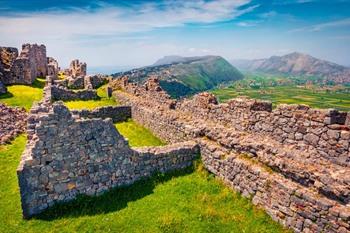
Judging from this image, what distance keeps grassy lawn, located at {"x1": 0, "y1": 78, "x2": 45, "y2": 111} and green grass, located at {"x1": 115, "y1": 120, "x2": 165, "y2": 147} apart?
991 centimetres

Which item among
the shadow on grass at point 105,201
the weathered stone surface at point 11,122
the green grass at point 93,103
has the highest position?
the green grass at point 93,103

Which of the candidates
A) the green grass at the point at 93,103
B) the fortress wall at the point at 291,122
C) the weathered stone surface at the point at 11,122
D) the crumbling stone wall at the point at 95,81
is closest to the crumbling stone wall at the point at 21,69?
the crumbling stone wall at the point at 95,81

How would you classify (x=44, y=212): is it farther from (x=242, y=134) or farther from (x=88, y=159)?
(x=242, y=134)

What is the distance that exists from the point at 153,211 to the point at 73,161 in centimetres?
395

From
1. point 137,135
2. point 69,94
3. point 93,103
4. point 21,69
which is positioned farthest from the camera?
point 21,69

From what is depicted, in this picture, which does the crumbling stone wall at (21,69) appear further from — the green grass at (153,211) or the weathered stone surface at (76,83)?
the green grass at (153,211)

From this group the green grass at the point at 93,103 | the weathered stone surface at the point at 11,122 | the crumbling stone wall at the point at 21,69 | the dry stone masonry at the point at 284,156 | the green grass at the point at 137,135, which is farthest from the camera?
the crumbling stone wall at the point at 21,69

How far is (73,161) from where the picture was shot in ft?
43.2

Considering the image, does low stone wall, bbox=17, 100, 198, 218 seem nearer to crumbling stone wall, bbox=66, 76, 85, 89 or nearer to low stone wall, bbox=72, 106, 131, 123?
low stone wall, bbox=72, 106, 131, 123

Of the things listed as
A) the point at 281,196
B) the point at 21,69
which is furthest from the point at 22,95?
the point at 281,196

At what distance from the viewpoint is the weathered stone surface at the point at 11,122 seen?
65.7ft

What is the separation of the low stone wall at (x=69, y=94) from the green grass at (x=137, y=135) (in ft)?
26.2

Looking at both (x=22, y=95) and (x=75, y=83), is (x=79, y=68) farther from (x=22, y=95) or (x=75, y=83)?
(x=22, y=95)

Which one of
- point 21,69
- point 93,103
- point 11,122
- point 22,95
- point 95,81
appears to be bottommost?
point 11,122
